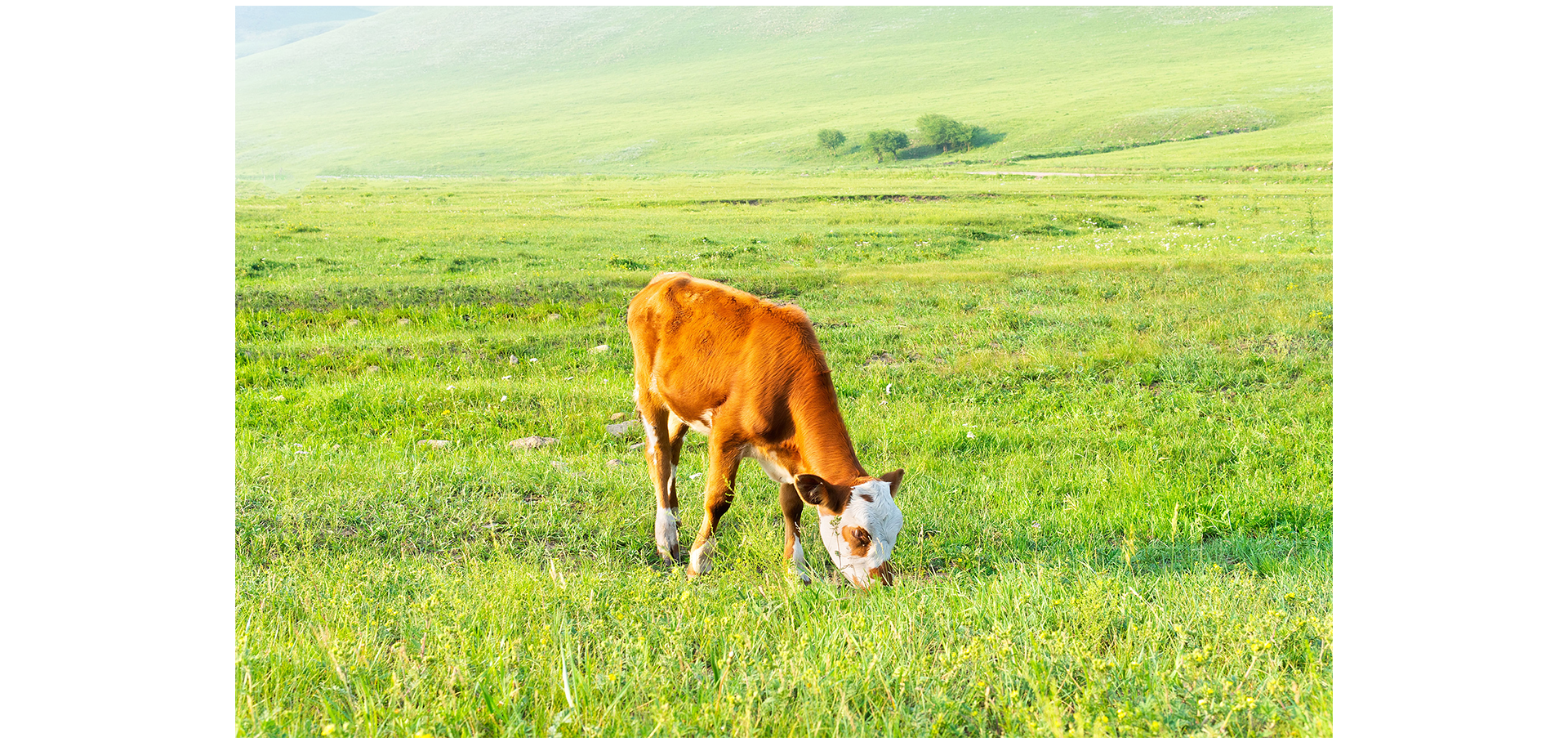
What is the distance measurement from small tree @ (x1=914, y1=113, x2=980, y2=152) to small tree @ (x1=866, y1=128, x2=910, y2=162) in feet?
10.2

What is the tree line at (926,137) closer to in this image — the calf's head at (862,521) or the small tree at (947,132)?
the small tree at (947,132)

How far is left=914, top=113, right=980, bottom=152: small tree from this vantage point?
8675cm

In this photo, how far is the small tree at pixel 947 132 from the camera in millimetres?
86750

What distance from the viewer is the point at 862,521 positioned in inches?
205

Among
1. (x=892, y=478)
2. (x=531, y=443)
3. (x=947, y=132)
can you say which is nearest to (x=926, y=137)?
(x=947, y=132)

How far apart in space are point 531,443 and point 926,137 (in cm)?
8529

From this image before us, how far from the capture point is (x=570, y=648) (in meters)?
4.34

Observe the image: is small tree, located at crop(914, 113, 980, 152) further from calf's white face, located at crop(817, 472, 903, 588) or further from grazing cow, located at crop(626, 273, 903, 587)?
calf's white face, located at crop(817, 472, 903, 588)

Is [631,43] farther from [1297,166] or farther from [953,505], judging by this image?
[953,505]

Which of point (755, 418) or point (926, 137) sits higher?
point (926, 137)

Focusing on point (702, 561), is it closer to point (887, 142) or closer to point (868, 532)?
point (868, 532)

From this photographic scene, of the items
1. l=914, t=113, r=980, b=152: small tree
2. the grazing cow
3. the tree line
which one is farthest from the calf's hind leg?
l=914, t=113, r=980, b=152: small tree

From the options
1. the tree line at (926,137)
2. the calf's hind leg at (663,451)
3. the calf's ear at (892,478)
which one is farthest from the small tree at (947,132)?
the calf's ear at (892,478)

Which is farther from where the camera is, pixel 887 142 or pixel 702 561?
pixel 887 142
